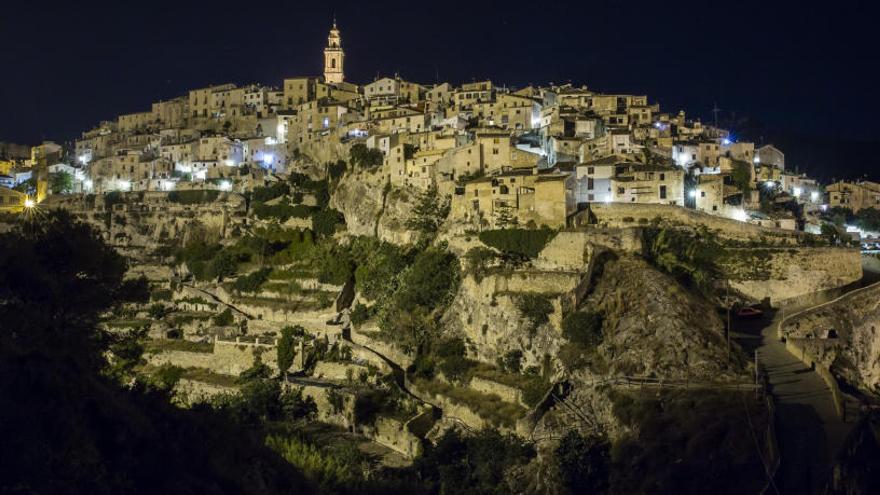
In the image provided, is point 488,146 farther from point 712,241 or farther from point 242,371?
point 242,371

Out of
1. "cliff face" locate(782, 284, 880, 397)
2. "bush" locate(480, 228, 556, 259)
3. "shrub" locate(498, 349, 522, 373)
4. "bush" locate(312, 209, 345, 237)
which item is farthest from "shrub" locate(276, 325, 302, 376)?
"cliff face" locate(782, 284, 880, 397)

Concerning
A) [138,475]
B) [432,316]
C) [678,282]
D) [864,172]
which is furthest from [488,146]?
[864,172]

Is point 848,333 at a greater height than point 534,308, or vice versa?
point 534,308

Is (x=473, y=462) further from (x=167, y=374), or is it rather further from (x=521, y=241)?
(x=167, y=374)

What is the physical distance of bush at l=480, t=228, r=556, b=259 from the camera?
31906mm

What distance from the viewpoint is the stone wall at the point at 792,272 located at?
31.1 meters

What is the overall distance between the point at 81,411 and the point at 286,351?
2112 centimetres

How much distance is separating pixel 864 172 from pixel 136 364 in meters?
50.1

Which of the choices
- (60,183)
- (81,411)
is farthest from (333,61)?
(81,411)

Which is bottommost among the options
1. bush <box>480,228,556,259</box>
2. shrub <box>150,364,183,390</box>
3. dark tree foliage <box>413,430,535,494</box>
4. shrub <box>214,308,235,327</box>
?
dark tree foliage <box>413,430,535,494</box>

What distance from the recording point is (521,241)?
32.3 meters

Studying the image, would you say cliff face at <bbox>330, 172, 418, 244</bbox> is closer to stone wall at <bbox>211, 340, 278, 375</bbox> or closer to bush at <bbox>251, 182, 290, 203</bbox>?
bush at <bbox>251, 182, 290, 203</bbox>

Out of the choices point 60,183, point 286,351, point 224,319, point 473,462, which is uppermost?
point 60,183

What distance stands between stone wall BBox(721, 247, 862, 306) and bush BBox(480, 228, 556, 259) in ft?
21.8
